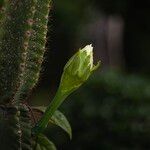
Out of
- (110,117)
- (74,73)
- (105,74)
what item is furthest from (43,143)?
(105,74)

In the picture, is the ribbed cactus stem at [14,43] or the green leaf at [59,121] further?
the green leaf at [59,121]

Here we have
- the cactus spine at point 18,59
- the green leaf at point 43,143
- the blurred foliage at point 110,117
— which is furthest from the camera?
the blurred foliage at point 110,117

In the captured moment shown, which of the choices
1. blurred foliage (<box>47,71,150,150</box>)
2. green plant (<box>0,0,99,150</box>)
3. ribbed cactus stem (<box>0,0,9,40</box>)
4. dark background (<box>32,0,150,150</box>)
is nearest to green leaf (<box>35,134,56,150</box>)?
green plant (<box>0,0,99,150</box>)

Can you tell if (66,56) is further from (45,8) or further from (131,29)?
(45,8)

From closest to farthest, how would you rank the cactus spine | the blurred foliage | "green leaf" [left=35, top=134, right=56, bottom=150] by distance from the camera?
1. the cactus spine
2. "green leaf" [left=35, top=134, right=56, bottom=150]
3. the blurred foliage

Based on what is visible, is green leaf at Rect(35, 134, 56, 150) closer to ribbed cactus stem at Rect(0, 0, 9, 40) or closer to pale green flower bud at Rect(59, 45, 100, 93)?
pale green flower bud at Rect(59, 45, 100, 93)

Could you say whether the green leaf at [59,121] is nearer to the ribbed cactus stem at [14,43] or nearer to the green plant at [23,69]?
the green plant at [23,69]

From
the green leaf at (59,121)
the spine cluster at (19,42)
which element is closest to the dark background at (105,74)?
the green leaf at (59,121)

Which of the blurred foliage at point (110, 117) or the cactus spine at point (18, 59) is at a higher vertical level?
the cactus spine at point (18, 59)
